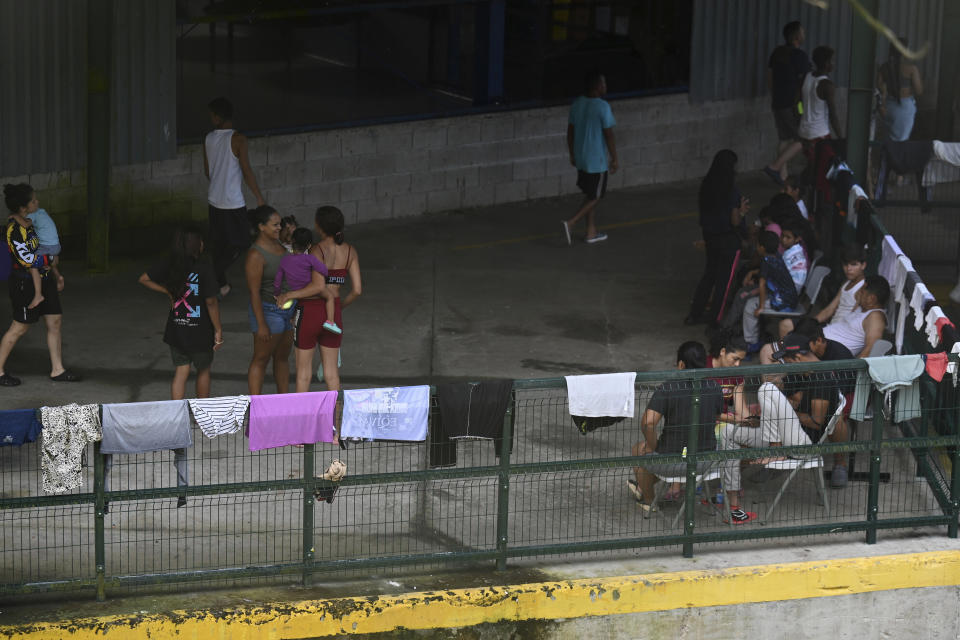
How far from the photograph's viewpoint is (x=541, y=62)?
1673cm

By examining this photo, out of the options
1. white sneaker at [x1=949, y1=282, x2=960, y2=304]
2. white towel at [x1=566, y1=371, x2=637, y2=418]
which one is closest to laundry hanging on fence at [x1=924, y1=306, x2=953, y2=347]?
white towel at [x1=566, y1=371, x2=637, y2=418]

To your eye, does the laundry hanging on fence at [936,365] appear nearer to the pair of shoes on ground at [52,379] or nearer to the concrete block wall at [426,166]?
the pair of shoes on ground at [52,379]

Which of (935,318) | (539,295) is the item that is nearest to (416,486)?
(935,318)

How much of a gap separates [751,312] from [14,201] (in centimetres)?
552

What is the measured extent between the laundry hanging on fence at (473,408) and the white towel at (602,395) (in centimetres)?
36

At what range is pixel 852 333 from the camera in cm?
1024

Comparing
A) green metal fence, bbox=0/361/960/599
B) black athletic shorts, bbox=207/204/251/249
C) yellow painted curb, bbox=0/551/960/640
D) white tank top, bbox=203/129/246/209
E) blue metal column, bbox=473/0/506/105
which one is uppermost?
blue metal column, bbox=473/0/506/105

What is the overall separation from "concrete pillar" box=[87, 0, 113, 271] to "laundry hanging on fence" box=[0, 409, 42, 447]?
6.53 metres

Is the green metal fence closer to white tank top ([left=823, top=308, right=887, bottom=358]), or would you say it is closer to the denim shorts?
the denim shorts

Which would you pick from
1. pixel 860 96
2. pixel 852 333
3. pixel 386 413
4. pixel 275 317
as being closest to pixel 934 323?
pixel 852 333

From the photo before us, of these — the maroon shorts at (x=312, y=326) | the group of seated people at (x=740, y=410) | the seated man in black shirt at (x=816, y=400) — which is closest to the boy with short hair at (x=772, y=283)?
the group of seated people at (x=740, y=410)

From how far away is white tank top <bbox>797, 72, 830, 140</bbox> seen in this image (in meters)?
15.7

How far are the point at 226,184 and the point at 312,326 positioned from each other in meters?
3.20

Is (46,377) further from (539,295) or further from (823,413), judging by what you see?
(823,413)
